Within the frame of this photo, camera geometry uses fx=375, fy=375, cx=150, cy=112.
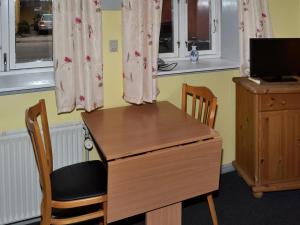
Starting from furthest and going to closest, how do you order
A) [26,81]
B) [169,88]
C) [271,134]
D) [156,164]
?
[169,88], [271,134], [26,81], [156,164]

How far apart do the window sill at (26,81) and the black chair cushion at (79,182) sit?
22.5 inches

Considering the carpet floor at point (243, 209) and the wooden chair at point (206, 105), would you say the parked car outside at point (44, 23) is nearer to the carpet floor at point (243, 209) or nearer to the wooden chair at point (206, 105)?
the wooden chair at point (206, 105)

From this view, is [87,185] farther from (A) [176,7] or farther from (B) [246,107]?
(A) [176,7]

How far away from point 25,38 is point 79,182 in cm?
120

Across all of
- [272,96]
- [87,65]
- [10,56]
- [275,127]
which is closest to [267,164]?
[275,127]

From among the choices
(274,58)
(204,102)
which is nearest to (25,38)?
(204,102)

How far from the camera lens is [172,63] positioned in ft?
10.4

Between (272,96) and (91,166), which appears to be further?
(272,96)

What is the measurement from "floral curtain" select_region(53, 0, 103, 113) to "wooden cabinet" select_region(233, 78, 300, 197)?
3.81 ft

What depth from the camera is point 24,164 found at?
2.42 m

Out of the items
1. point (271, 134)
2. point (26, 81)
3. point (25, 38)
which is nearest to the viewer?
point (26, 81)

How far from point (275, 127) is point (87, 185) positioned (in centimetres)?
150

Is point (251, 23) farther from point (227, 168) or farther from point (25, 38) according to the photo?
point (25, 38)

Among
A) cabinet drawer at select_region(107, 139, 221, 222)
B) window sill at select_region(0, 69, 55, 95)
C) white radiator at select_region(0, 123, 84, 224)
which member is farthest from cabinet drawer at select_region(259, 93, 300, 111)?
window sill at select_region(0, 69, 55, 95)
